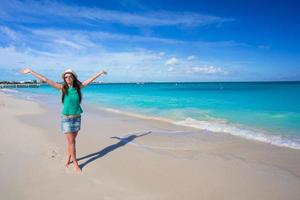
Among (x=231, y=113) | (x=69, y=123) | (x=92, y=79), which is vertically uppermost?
(x=92, y=79)

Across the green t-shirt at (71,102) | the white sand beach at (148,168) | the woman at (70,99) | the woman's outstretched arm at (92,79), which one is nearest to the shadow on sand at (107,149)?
the white sand beach at (148,168)

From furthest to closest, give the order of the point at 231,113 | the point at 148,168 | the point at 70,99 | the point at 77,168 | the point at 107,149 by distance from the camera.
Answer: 1. the point at 231,113
2. the point at 107,149
3. the point at 148,168
4. the point at 77,168
5. the point at 70,99

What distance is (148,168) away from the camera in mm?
5238

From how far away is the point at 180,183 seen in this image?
14.7 ft

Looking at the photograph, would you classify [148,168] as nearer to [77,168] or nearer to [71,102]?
[77,168]

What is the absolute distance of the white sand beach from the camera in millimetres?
4117

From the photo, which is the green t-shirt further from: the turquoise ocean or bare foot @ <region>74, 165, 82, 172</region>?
the turquoise ocean

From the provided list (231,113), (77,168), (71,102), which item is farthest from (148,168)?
(231,113)

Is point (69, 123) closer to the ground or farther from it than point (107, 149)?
farther from it

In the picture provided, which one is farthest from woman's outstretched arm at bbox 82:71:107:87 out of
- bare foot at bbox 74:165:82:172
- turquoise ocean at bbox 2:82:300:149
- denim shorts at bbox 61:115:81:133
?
turquoise ocean at bbox 2:82:300:149

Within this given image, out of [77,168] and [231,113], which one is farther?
[231,113]

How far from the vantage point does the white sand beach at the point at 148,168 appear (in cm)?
412

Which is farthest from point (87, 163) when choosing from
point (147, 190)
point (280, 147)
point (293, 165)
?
point (280, 147)

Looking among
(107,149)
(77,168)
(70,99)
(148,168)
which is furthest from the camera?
(107,149)
